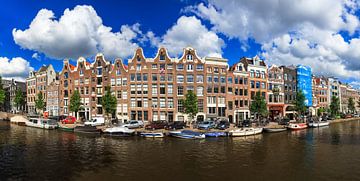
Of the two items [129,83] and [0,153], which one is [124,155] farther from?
[129,83]

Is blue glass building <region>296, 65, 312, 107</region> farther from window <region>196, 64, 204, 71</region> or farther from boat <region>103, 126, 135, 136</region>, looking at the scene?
boat <region>103, 126, 135, 136</region>

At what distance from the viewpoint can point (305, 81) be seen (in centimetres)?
9669

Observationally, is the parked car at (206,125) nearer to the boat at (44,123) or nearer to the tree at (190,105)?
the tree at (190,105)

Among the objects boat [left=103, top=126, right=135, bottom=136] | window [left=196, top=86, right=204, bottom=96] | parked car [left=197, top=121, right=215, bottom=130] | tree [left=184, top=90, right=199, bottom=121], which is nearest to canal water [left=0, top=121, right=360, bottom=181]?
boat [left=103, top=126, right=135, bottom=136]

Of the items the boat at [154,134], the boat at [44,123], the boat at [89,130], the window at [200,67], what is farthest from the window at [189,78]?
the boat at [44,123]

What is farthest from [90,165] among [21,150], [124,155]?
[21,150]

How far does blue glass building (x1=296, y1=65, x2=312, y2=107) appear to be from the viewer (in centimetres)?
9331

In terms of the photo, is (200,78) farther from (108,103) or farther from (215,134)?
(108,103)

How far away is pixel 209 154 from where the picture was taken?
34.6 m

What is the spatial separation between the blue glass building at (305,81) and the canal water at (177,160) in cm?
5185

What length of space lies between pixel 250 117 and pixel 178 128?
1264 inches

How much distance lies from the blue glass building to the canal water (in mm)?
51846

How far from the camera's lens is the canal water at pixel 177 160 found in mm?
25234

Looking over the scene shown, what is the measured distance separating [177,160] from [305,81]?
85.0 meters
